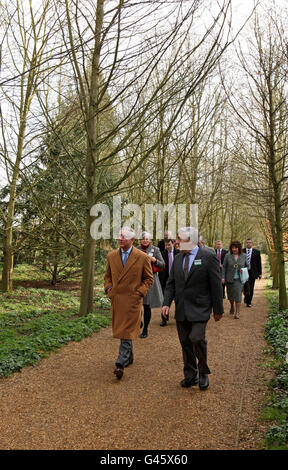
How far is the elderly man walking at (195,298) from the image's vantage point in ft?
15.6

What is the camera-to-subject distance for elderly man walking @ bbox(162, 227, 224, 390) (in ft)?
15.6

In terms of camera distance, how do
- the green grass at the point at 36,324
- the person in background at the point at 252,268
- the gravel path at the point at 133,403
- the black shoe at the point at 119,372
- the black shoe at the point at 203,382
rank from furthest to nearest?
the person in background at the point at 252,268, the green grass at the point at 36,324, the black shoe at the point at 119,372, the black shoe at the point at 203,382, the gravel path at the point at 133,403

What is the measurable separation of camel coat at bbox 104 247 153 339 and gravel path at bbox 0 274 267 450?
737 millimetres

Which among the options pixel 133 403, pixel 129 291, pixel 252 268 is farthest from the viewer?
pixel 252 268

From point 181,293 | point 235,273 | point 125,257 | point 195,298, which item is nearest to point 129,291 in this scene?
point 125,257

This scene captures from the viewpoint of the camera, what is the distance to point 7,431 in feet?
12.6

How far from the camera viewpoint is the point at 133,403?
451 cm

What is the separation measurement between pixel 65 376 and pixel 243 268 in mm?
6416

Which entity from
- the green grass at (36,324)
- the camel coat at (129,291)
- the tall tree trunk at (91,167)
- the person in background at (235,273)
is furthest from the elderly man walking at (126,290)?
the person in background at (235,273)

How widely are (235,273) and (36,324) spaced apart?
542cm

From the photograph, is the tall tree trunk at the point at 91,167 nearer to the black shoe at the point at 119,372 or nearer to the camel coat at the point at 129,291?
the camel coat at the point at 129,291

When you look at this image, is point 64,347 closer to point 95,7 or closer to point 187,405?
point 187,405

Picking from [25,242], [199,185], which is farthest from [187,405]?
[199,185]

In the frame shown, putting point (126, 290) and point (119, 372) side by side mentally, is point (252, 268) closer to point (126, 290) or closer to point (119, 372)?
point (126, 290)
